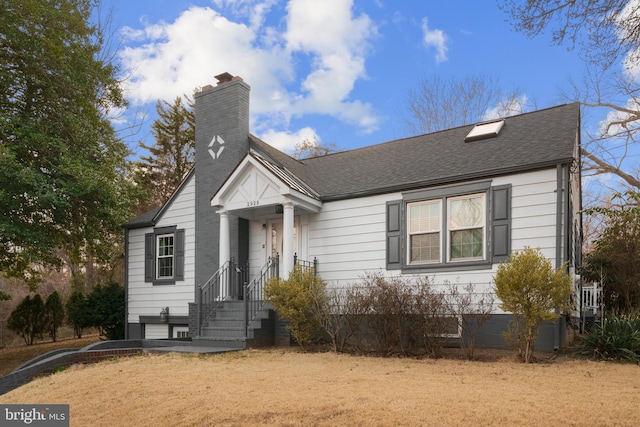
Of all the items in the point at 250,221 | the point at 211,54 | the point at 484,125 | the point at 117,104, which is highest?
the point at 211,54

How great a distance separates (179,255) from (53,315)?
845 centimetres

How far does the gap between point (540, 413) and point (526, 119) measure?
8775 mm

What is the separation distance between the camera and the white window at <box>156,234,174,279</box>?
14.5m

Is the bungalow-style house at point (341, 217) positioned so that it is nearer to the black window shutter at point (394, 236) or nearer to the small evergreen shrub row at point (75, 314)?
the black window shutter at point (394, 236)

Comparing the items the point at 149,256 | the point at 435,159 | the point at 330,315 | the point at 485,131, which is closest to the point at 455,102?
the point at 485,131

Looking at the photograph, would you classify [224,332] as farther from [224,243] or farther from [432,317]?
[432,317]

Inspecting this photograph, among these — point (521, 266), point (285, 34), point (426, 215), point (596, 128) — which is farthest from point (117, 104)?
point (596, 128)

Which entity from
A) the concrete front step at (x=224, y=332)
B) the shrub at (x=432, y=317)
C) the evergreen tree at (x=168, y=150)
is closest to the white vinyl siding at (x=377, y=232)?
the shrub at (x=432, y=317)

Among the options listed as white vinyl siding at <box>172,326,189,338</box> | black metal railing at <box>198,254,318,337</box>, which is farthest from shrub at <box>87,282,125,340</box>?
black metal railing at <box>198,254,318,337</box>

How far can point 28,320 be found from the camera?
18.3 metres

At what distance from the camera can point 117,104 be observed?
15117 mm

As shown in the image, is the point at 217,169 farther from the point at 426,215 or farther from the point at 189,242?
the point at 426,215

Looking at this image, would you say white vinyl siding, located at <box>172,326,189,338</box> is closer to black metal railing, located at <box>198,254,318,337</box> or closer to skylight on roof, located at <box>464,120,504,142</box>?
black metal railing, located at <box>198,254,318,337</box>

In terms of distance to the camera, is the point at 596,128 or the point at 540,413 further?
the point at 596,128
